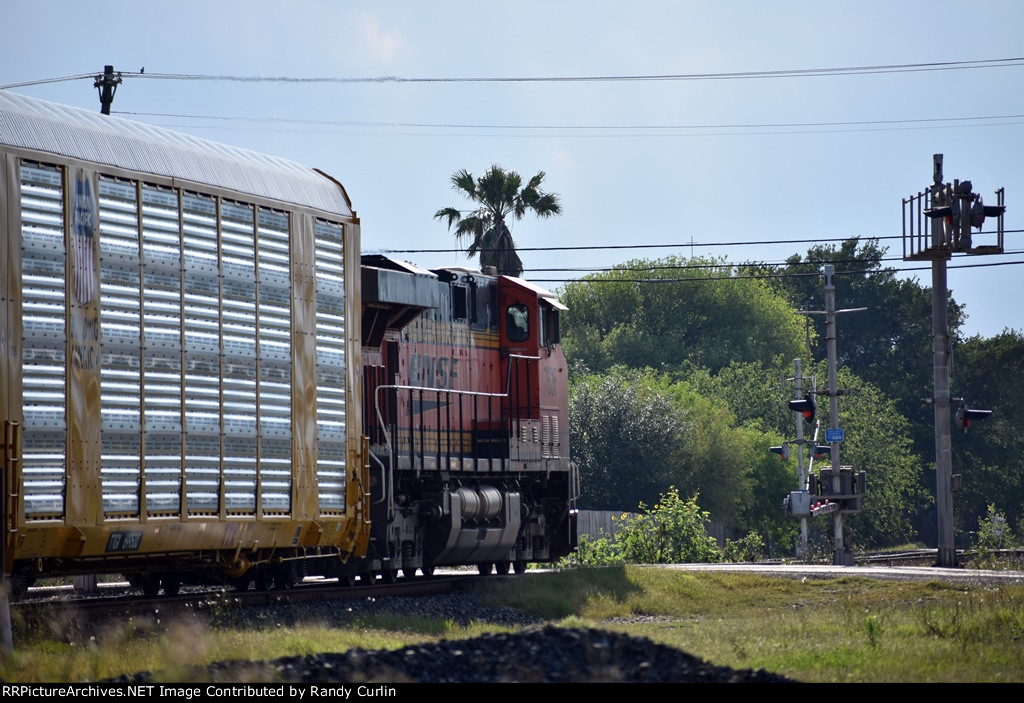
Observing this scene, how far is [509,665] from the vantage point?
9609 millimetres

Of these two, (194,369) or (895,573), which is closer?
(194,369)

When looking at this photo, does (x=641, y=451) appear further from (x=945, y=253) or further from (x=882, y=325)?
(x=882, y=325)

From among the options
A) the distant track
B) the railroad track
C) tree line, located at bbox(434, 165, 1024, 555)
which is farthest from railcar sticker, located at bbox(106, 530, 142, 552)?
tree line, located at bbox(434, 165, 1024, 555)

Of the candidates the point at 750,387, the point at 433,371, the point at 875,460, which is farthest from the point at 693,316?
the point at 433,371

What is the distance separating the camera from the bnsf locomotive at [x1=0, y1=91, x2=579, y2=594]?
12148 millimetres

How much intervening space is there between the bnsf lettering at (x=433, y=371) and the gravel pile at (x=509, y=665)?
886cm

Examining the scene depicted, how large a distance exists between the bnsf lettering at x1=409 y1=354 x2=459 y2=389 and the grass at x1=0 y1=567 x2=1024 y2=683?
3.07 metres

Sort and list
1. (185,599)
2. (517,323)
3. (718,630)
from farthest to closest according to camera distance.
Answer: (517,323)
(185,599)
(718,630)

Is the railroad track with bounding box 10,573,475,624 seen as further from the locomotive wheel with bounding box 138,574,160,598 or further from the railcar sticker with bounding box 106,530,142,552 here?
the railcar sticker with bounding box 106,530,142,552

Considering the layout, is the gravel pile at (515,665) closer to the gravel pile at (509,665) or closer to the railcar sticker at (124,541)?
the gravel pile at (509,665)

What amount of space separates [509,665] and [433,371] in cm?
1058

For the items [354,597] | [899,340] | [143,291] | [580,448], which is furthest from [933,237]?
[899,340]

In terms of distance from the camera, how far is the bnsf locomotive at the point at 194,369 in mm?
12148

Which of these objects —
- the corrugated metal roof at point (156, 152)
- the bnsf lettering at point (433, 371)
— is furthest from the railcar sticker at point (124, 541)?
the bnsf lettering at point (433, 371)
